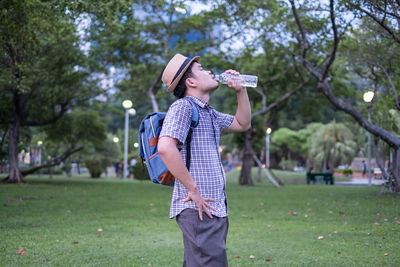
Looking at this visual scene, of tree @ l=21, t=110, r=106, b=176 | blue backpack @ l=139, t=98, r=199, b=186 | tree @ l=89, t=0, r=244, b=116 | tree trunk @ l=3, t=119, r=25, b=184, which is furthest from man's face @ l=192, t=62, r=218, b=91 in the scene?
tree @ l=21, t=110, r=106, b=176

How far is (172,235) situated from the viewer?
7863mm

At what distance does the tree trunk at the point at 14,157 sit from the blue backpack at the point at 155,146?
20.5 metres

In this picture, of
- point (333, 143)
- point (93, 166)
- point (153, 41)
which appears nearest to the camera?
point (153, 41)

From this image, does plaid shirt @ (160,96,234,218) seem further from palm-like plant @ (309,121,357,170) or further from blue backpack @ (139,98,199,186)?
palm-like plant @ (309,121,357,170)

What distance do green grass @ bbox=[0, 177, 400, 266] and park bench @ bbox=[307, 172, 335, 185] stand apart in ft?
56.0

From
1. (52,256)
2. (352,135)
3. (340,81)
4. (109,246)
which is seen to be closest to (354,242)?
(109,246)

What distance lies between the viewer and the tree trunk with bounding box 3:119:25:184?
21.6 m

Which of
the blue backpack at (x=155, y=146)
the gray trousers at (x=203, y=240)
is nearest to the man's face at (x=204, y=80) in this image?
the blue backpack at (x=155, y=146)

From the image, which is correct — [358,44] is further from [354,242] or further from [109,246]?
[109,246]

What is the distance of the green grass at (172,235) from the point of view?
5875 mm

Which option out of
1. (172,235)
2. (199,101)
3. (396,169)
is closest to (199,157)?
(199,101)

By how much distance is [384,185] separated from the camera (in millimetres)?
15930

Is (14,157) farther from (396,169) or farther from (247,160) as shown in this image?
(396,169)

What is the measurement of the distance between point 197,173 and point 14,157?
21.1 meters
